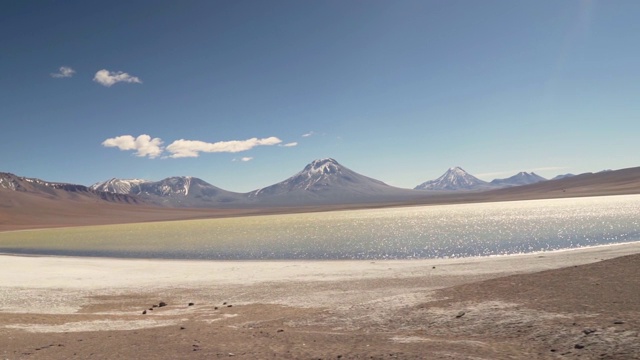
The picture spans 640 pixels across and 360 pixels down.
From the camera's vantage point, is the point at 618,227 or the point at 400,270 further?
the point at 618,227

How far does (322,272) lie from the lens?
1146 inches

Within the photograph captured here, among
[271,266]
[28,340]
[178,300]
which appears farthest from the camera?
[271,266]

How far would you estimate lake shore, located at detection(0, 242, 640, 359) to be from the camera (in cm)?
1089

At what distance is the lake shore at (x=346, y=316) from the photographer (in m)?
10.9

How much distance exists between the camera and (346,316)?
15414 millimetres

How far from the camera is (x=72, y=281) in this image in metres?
29.6

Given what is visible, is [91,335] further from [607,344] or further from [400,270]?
[400,270]

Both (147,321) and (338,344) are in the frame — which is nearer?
(338,344)

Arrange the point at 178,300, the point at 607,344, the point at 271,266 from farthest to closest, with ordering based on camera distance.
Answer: the point at 271,266 < the point at 178,300 < the point at 607,344

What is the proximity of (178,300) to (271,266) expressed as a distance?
13.0 meters

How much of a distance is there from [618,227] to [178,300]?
50289 millimetres

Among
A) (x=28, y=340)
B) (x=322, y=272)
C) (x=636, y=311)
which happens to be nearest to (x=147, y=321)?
(x=28, y=340)

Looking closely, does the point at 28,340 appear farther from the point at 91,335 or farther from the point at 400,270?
the point at 400,270

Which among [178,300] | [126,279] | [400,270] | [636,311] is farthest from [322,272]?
[636,311]
